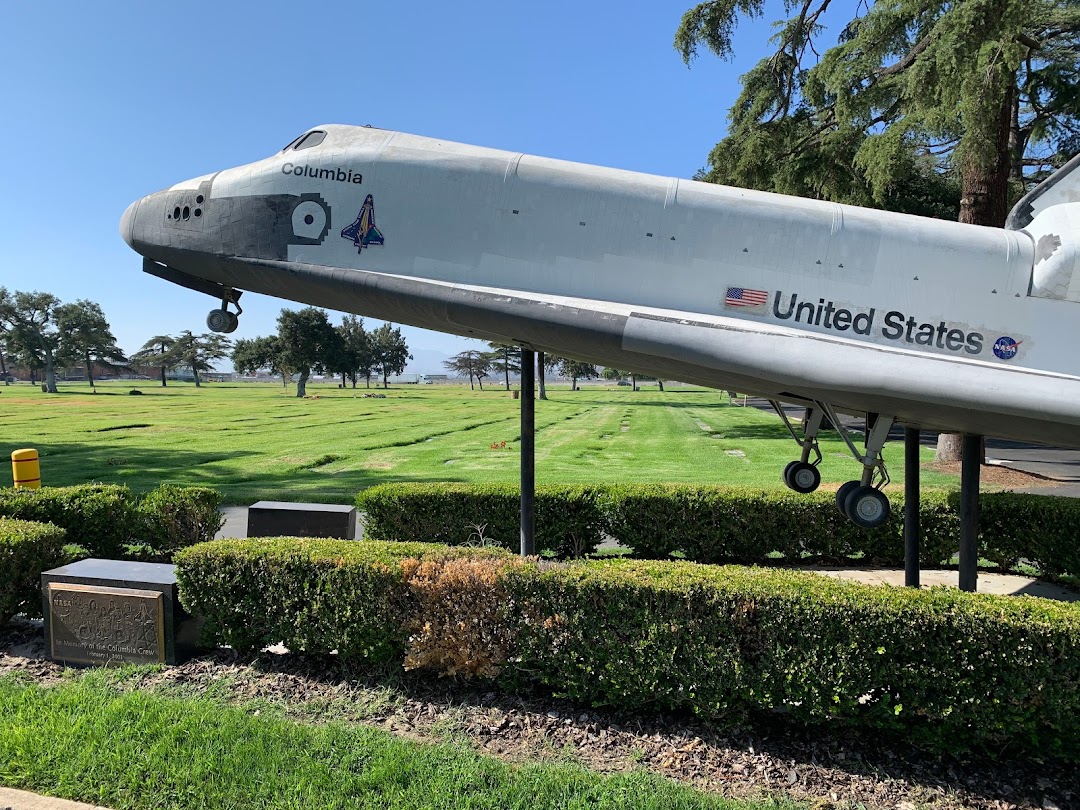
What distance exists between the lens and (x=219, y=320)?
7.15 m

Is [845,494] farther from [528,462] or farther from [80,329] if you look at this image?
[80,329]

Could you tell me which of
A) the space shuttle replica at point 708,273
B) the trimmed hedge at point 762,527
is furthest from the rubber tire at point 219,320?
the trimmed hedge at point 762,527

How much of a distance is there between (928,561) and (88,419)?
135ft

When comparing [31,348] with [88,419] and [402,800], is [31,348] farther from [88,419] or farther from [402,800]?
[402,800]

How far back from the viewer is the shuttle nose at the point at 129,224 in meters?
6.68

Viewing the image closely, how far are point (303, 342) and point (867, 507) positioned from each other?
8323cm

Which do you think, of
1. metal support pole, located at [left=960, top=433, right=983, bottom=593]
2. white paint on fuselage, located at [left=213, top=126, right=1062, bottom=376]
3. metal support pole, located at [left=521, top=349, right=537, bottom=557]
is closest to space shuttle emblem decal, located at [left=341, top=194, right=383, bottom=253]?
white paint on fuselage, located at [left=213, top=126, right=1062, bottom=376]

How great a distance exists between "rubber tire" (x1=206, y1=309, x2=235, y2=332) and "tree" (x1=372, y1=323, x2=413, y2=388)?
397 ft

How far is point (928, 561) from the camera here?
889 cm

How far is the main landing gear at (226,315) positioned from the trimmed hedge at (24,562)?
2669mm

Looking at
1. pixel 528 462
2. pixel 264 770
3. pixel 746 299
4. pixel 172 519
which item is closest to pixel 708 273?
pixel 746 299

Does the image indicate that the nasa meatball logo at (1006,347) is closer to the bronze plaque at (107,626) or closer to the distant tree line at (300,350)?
the bronze plaque at (107,626)

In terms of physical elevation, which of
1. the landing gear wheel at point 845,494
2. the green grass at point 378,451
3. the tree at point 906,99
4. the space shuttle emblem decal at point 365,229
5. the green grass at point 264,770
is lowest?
the green grass at point 378,451

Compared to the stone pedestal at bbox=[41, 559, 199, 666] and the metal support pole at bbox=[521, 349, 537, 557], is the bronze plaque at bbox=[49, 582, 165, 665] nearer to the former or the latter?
the stone pedestal at bbox=[41, 559, 199, 666]
